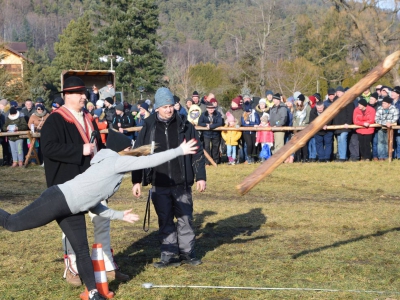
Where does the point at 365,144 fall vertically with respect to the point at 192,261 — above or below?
above

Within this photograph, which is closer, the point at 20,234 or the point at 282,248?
the point at 282,248

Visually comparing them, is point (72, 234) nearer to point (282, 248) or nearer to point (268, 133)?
point (282, 248)

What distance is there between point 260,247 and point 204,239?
96 cm

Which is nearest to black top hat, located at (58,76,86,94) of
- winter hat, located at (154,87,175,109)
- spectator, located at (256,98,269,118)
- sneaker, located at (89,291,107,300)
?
winter hat, located at (154,87,175,109)

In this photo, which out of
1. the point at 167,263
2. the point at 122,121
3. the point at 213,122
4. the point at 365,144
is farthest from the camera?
the point at 122,121

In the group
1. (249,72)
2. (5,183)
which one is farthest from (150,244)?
(249,72)

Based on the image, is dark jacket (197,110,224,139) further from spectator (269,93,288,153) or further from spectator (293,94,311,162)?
spectator (293,94,311,162)

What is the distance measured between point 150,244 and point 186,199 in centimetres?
148

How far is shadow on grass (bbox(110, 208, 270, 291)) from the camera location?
323 inches

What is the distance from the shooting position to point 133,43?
60.8 meters

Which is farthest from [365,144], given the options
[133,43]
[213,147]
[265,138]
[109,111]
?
[133,43]

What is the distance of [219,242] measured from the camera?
9.30 m

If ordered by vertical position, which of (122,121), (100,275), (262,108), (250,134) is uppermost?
(262,108)

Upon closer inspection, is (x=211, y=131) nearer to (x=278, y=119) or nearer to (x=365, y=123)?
(x=278, y=119)
